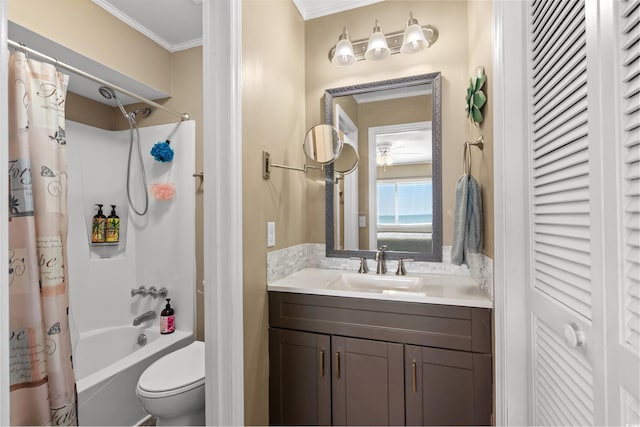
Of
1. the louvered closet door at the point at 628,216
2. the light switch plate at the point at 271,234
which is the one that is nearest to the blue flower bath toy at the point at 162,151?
the light switch plate at the point at 271,234

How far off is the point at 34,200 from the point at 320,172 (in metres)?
1.42

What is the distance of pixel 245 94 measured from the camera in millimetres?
1305

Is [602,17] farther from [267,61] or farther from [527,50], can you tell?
[267,61]

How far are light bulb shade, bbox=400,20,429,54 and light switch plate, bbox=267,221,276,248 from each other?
1304 millimetres

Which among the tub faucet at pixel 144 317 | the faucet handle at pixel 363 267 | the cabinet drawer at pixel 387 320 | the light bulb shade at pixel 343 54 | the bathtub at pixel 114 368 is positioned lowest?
the bathtub at pixel 114 368

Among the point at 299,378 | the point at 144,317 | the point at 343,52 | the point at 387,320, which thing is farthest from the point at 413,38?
the point at 144,317

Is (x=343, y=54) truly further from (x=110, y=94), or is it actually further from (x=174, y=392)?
(x=174, y=392)

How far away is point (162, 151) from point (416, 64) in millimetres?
1858

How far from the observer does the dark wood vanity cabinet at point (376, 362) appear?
3.98 ft

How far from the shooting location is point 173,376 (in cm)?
150

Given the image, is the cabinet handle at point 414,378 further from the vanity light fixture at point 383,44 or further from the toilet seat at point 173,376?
the vanity light fixture at point 383,44

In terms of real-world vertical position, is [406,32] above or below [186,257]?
above

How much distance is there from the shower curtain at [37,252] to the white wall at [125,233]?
95 cm

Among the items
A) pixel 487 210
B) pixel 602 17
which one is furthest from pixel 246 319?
pixel 602 17
